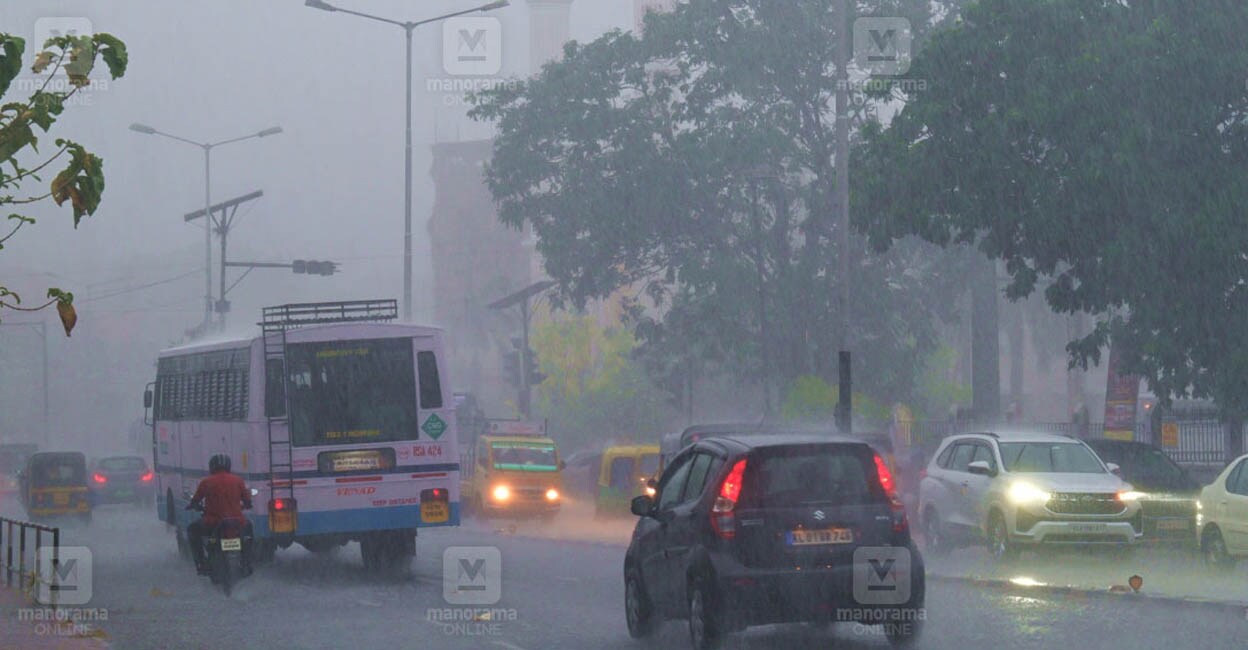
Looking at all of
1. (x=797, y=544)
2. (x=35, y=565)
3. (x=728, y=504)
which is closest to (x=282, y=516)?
(x=35, y=565)

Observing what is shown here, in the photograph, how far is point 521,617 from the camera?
673 inches

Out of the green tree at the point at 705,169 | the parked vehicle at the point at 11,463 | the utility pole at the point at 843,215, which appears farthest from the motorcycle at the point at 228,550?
the parked vehicle at the point at 11,463

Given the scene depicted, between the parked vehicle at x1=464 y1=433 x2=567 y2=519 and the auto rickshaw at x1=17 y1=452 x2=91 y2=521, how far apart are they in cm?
1097

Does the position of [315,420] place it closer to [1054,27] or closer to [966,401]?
[1054,27]

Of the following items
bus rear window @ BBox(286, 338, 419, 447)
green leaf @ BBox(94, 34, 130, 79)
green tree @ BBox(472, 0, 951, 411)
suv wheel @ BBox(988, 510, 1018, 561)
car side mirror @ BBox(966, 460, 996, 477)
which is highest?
green tree @ BBox(472, 0, 951, 411)

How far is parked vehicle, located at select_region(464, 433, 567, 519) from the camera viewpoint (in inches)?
1618

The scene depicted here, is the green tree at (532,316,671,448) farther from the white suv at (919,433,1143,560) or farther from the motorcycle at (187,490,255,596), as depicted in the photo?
the motorcycle at (187,490,255,596)

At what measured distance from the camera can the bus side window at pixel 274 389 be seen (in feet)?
75.9

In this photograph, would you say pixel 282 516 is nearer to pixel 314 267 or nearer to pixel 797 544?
pixel 797 544

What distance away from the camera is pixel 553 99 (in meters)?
51.6

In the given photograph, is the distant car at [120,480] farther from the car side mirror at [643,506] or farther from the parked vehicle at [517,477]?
the car side mirror at [643,506]

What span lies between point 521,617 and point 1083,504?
8997mm

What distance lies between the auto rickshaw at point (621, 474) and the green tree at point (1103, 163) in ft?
29.0

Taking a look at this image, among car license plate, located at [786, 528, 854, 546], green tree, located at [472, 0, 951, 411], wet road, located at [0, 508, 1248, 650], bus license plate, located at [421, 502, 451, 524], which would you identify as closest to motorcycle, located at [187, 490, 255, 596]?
wet road, located at [0, 508, 1248, 650]
